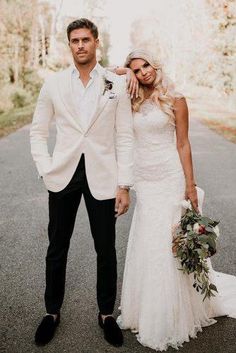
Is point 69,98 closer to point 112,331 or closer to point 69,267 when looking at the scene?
point 112,331

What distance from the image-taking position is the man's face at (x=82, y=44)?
10.6 ft

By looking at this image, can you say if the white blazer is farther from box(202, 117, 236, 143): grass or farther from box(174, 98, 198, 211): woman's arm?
box(202, 117, 236, 143): grass

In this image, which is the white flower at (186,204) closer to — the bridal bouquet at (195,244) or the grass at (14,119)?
the bridal bouquet at (195,244)

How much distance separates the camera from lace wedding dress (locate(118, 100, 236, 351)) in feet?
11.8

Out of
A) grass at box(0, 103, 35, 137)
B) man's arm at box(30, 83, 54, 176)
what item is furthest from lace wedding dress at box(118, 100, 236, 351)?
grass at box(0, 103, 35, 137)

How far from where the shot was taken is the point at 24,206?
7.59m

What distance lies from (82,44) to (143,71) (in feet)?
1.91

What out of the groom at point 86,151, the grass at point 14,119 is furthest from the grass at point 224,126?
the groom at point 86,151

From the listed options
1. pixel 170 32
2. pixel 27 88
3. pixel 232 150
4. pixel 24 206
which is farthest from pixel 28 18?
pixel 24 206

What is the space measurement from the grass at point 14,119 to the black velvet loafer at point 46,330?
12.5 m

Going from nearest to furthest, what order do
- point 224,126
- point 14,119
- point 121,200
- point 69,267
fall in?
point 121,200
point 69,267
point 224,126
point 14,119

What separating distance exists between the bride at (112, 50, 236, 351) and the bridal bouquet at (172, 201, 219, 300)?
0.33ft

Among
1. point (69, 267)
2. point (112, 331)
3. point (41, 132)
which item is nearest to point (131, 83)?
point (41, 132)

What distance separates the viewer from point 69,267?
16.8ft
